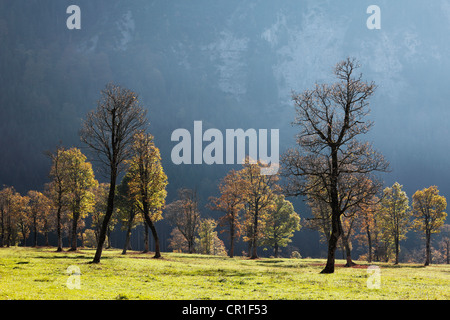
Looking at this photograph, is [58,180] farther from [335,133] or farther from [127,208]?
[335,133]

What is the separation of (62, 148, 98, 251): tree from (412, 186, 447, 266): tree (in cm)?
6547

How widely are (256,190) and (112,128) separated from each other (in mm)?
34970

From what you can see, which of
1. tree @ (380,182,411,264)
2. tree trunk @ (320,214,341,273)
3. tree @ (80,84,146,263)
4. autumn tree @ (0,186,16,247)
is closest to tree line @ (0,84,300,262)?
tree @ (80,84,146,263)

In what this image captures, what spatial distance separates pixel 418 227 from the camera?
206 ft

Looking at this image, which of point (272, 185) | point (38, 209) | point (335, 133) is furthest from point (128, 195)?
point (335, 133)

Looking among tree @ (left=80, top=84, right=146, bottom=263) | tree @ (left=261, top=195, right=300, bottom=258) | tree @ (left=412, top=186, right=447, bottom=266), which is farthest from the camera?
tree @ (left=261, top=195, right=300, bottom=258)

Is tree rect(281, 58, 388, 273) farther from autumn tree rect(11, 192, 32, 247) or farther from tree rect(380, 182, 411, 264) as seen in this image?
autumn tree rect(11, 192, 32, 247)

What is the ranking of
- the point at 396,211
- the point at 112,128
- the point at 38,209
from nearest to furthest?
the point at 112,128 → the point at 396,211 → the point at 38,209

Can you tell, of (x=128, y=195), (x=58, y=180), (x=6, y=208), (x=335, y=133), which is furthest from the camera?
(x=6, y=208)

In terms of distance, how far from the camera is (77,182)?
52.6 m

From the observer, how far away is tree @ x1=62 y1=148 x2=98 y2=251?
51.9m

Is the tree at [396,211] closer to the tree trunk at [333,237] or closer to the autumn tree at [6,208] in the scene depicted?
the tree trunk at [333,237]
